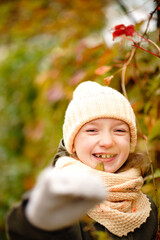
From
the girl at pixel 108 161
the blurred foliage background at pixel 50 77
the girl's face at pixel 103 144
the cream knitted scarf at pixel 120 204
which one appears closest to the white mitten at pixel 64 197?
the girl at pixel 108 161

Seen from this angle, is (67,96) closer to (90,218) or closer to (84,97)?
(84,97)

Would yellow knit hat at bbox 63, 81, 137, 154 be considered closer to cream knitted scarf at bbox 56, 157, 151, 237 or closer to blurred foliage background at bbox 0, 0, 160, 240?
cream knitted scarf at bbox 56, 157, 151, 237

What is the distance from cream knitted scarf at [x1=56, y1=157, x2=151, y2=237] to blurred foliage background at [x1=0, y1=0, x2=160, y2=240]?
0.42 metres

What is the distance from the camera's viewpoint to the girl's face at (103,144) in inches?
60.8

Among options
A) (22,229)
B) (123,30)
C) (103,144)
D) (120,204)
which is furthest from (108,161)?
(123,30)

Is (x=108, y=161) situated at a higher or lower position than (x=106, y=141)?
lower

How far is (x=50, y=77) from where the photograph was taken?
14.9ft

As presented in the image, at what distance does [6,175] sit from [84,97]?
4439 millimetres

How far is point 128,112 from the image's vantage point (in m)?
1.65

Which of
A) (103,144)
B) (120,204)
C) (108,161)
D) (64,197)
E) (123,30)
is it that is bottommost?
(120,204)

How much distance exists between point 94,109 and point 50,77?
3.08 m

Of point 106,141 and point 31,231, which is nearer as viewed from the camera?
point 31,231

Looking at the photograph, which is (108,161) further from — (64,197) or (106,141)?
(64,197)

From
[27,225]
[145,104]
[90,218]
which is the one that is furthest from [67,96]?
[27,225]
